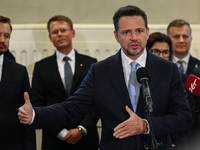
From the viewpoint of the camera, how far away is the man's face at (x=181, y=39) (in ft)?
10.9

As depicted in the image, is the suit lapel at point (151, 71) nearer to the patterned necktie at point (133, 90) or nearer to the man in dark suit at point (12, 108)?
the patterned necktie at point (133, 90)

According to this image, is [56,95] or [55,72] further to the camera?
[55,72]

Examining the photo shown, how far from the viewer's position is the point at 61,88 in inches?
117

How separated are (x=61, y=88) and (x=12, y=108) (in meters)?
0.71

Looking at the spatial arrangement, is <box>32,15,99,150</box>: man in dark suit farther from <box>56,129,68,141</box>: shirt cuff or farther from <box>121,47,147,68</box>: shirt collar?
<box>121,47,147,68</box>: shirt collar

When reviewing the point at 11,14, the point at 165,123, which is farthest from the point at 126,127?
the point at 11,14

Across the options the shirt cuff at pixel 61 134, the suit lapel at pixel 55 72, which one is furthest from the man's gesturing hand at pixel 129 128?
the suit lapel at pixel 55 72

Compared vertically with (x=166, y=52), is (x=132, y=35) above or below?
above

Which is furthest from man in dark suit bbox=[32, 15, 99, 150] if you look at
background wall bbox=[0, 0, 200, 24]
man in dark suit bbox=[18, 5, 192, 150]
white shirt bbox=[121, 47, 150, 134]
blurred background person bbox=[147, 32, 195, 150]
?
white shirt bbox=[121, 47, 150, 134]

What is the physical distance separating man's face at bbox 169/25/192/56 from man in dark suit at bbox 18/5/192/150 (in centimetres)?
151

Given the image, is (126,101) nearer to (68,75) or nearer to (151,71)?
(151,71)

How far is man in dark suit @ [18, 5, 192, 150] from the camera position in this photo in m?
1.70

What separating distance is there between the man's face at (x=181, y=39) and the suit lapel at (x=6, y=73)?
6.18 feet

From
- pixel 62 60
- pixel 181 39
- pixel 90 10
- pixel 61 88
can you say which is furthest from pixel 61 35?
pixel 181 39
